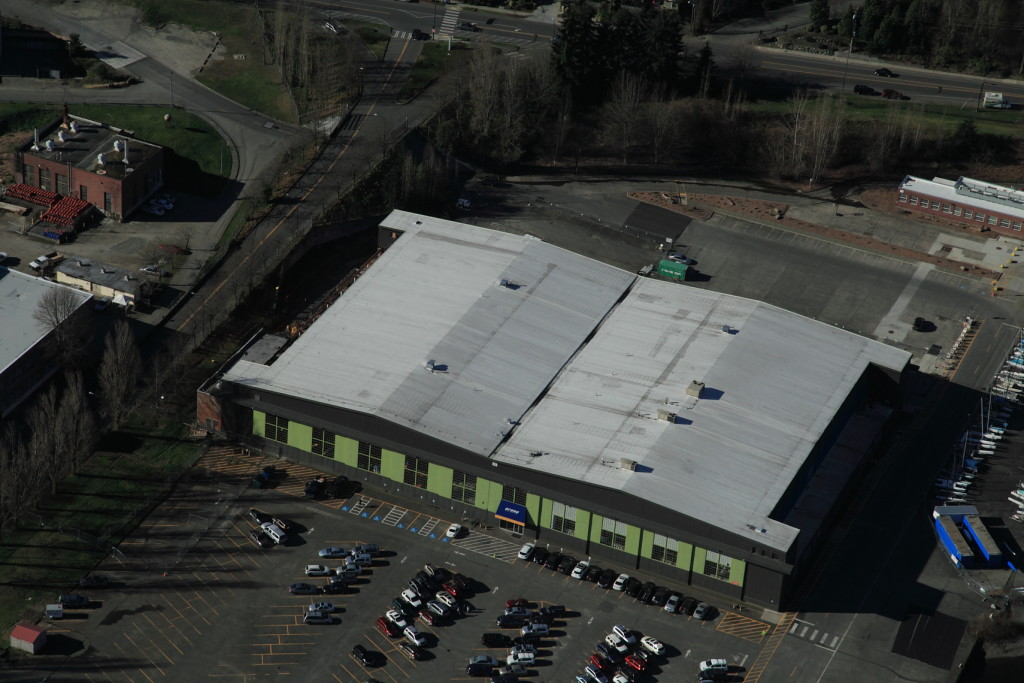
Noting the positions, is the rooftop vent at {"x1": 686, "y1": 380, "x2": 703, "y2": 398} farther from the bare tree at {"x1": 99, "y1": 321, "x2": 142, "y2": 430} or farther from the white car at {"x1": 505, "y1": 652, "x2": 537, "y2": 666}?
the bare tree at {"x1": 99, "y1": 321, "x2": 142, "y2": 430}

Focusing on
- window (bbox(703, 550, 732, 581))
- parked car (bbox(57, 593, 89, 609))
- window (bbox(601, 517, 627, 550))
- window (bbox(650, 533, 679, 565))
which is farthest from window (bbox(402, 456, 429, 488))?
parked car (bbox(57, 593, 89, 609))

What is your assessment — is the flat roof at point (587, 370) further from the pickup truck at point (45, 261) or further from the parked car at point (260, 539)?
the pickup truck at point (45, 261)

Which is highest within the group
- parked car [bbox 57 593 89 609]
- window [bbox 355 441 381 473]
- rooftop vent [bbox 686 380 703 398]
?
rooftop vent [bbox 686 380 703 398]

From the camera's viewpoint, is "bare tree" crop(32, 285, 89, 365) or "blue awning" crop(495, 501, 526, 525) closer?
"blue awning" crop(495, 501, 526, 525)

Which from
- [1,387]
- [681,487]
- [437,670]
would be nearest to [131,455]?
[1,387]

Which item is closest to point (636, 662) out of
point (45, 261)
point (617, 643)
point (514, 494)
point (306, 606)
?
point (617, 643)

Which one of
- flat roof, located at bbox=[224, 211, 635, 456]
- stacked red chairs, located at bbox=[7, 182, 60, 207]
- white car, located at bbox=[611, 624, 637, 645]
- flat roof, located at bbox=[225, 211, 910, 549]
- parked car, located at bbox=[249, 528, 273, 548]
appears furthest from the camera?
stacked red chairs, located at bbox=[7, 182, 60, 207]

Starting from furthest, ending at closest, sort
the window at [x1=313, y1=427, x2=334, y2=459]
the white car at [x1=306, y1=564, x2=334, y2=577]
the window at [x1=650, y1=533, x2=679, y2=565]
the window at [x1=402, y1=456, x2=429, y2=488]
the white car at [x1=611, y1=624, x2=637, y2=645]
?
the window at [x1=313, y1=427, x2=334, y2=459] < the window at [x1=402, y1=456, x2=429, y2=488] < the window at [x1=650, y1=533, x2=679, y2=565] < the white car at [x1=306, y1=564, x2=334, y2=577] < the white car at [x1=611, y1=624, x2=637, y2=645]

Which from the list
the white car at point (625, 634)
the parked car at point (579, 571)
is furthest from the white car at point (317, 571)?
the white car at point (625, 634)
